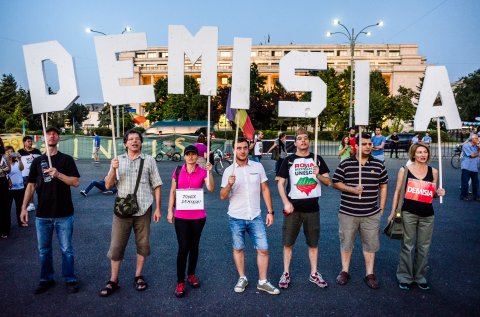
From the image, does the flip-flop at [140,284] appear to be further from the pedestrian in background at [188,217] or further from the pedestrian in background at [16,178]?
the pedestrian in background at [16,178]

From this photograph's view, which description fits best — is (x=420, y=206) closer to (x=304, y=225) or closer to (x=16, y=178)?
(x=304, y=225)

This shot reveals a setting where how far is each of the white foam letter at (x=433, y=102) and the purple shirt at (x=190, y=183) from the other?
112 inches

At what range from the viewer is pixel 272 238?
6.38m

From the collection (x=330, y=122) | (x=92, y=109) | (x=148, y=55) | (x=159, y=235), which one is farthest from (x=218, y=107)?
(x=92, y=109)

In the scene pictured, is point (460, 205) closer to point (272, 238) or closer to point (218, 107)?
point (272, 238)

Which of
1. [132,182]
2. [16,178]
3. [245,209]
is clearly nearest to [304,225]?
[245,209]

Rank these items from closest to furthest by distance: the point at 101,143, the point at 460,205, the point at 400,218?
1. the point at 400,218
2. the point at 460,205
3. the point at 101,143

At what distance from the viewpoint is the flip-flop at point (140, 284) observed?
431 cm

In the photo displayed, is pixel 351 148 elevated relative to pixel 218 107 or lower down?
lower down

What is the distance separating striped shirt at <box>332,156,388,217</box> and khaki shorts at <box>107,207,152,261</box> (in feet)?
7.97

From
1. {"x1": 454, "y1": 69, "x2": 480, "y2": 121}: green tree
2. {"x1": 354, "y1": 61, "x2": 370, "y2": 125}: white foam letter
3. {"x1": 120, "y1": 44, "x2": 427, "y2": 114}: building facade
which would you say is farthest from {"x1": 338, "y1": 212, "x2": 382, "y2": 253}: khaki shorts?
{"x1": 120, "y1": 44, "x2": 427, "y2": 114}: building facade

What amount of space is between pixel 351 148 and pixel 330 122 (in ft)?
126

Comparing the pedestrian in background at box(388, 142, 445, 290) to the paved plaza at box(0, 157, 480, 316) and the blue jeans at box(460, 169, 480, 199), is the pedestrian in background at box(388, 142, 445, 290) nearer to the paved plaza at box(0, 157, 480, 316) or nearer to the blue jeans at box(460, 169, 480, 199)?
the paved plaza at box(0, 157, 480, 316)

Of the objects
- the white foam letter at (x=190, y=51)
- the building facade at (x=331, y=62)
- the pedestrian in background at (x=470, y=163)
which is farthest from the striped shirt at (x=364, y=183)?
the building facade at (x=331, y=62)
